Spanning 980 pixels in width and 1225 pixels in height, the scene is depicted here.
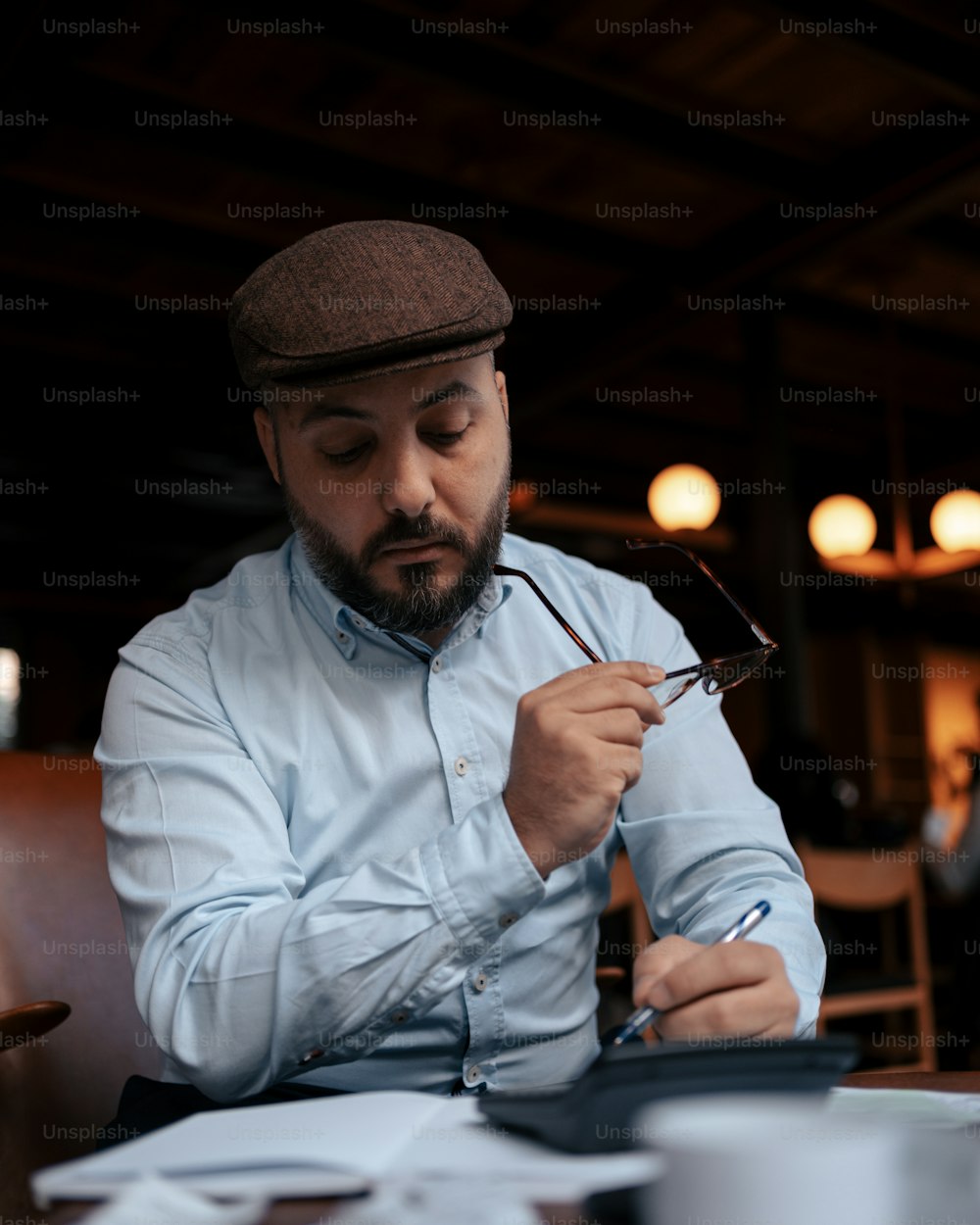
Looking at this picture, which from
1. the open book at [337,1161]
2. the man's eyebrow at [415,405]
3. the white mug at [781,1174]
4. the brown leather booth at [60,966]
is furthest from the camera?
the brown leather booth at [60,966]

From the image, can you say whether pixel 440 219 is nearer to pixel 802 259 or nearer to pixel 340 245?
pixel 802 259

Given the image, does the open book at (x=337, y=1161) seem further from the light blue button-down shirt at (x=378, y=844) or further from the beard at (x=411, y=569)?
the beard at (x=411, y=569)

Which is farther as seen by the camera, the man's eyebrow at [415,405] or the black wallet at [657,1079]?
the man's eyebrow at [415,405]

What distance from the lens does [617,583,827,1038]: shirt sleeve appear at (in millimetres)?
1229

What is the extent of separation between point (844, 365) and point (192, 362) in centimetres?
365

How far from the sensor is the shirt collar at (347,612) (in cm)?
140

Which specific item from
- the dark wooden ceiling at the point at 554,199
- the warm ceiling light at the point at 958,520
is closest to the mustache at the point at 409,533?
the dark wooden ceiling at the point at 554,199

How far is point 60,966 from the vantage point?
1454 millimetres

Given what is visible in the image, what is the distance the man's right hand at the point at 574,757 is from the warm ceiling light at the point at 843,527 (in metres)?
4.46

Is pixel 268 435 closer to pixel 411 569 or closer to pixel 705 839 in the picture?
pixel 411 569

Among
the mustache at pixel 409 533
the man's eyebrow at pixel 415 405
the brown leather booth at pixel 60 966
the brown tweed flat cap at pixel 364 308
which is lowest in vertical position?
the brown leather booth at pixel 60 966

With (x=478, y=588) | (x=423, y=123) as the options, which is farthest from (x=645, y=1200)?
(x=423, y=123)

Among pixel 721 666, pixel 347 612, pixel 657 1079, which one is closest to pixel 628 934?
pixel 347 612

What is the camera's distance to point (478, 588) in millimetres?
1372
